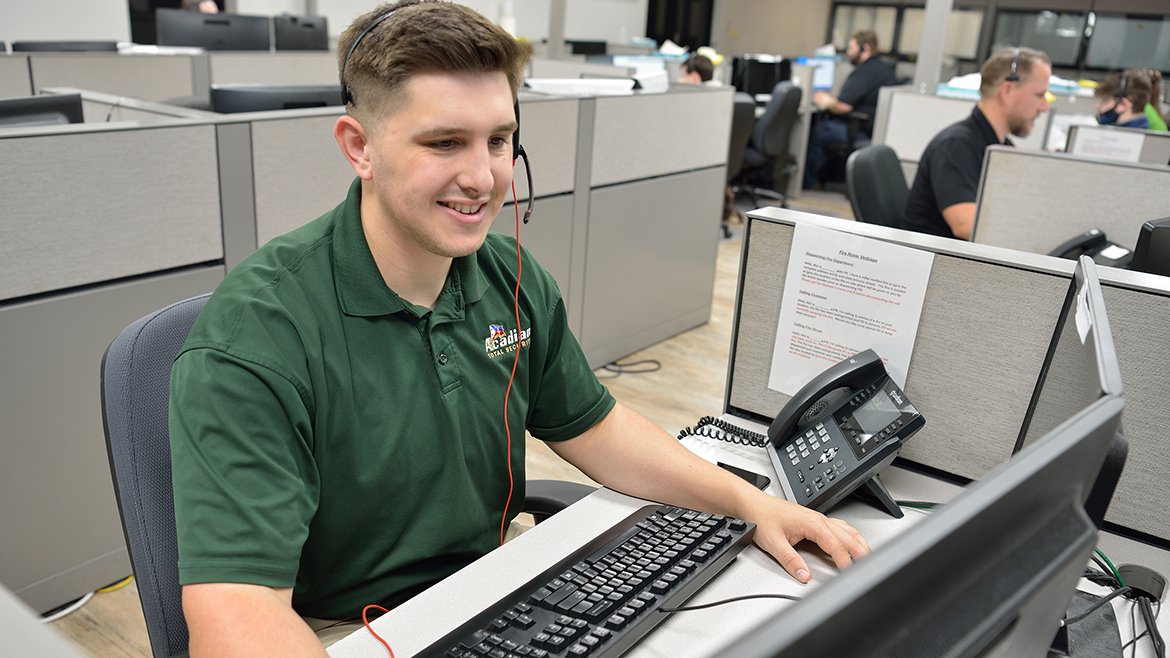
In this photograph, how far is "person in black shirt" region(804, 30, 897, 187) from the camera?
6.63 m

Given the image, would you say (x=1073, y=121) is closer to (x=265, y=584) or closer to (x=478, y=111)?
(x=478, y=111)

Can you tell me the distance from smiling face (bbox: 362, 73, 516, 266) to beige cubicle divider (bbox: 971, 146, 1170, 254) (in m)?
1.89

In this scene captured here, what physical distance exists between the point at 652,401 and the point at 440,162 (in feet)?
6.94

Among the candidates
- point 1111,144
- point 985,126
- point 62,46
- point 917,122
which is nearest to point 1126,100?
point 917,122

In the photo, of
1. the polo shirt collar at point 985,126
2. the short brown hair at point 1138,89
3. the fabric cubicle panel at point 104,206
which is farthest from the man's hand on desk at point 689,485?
the short brown hair at point 1138,89

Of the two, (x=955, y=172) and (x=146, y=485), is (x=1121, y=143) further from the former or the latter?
(x=146, y=485)

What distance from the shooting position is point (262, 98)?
7.07ft

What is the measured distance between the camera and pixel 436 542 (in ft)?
3.26

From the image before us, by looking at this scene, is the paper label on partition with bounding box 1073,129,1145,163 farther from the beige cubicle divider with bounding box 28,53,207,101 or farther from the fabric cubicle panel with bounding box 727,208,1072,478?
the beige cubicle divider with bounding box 28,53,207,101

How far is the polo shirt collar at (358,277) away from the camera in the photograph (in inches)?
36.2

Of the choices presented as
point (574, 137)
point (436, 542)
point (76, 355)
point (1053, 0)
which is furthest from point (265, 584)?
point (1053, 0)

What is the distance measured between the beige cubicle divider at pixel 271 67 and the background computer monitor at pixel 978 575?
3.38 metres

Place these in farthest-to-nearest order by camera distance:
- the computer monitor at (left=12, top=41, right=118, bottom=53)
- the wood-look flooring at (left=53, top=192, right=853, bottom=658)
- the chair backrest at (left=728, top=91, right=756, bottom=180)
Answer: the chair backrest at (left=728, top=91, right=756, bottom=180) < the computer monitor at (left=12, top=41, right=118, bottom=53) < the wood-look flooring at (left=53, top=192, right=853, bottom=658)

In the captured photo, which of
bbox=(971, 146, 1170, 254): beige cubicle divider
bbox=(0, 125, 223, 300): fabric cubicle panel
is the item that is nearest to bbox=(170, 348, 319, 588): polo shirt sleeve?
bbox=(0, 125, 223, 300): fabric cubicle panel
